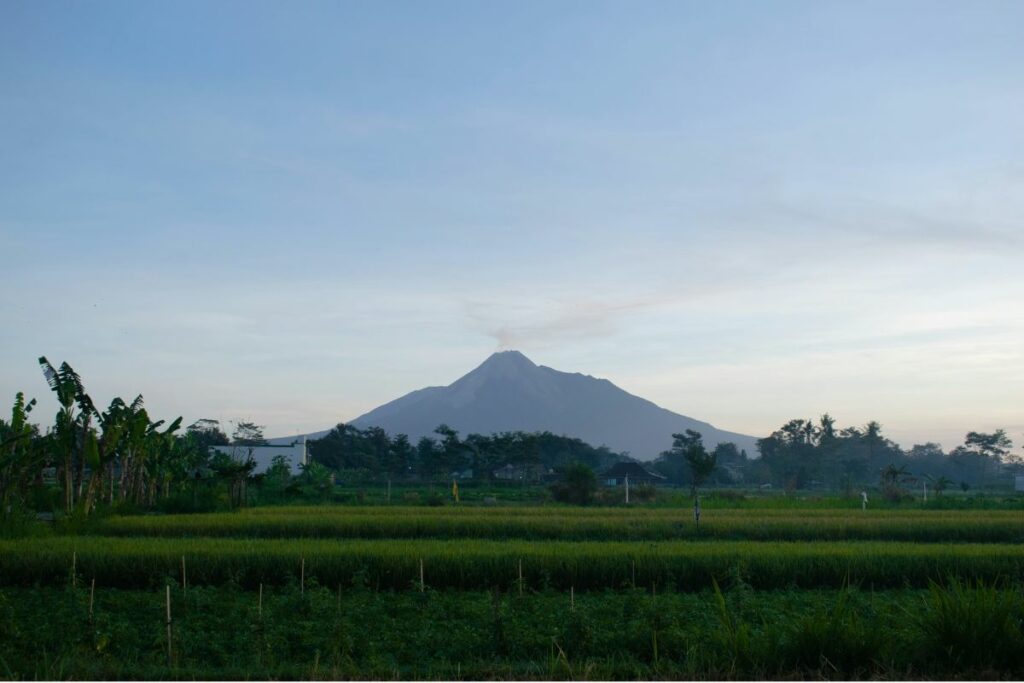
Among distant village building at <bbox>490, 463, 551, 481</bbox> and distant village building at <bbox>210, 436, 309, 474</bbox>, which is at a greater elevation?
distant village building at <bbox>210, 436, 309, 474</bbox>

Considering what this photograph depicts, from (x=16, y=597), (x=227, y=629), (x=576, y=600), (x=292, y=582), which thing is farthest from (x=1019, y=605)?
(x=16, y=597)

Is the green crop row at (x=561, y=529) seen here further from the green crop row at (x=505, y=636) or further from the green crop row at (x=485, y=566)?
the green crop row at (x=505, y=636)

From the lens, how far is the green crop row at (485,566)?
15867 mm

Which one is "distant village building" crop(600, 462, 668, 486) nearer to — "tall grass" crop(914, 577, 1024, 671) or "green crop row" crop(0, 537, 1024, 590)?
"green crop row" crop(0, 537, 1024, 590)

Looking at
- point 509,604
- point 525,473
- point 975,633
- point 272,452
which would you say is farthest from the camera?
point 525,473

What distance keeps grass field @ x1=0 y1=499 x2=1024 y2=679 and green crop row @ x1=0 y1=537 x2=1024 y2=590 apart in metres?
0.04

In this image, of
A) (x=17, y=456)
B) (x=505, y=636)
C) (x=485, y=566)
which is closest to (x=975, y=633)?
(x=505, y=636)

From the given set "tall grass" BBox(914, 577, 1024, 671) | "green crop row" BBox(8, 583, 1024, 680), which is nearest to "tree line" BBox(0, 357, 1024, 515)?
"green crop row" BBox(8, 583, 1024, 680)

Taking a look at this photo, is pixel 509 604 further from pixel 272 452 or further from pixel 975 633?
pixel 272 452

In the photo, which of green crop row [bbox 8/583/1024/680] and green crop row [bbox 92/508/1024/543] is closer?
green crop row [bbox 8/583/1024/680]

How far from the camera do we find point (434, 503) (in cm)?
3644

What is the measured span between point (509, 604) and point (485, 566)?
12.5 feet

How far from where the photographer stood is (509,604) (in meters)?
12.3

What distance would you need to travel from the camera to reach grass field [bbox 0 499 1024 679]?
8117 millimetres
